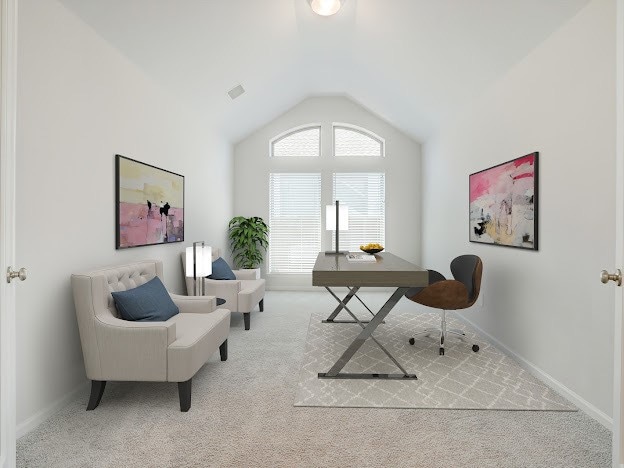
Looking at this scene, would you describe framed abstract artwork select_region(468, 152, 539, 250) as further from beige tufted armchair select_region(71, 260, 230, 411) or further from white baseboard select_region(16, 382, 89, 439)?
white baseboard select_region(16, 382, 89, 439)

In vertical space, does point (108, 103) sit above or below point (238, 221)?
above

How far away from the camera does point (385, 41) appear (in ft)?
13.0

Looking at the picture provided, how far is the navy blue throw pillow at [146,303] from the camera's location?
2.45 m

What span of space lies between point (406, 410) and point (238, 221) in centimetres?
467

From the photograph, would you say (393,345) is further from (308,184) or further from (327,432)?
(308,184)

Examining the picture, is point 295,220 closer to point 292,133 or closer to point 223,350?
point 292,133

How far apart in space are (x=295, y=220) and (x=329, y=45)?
3.06 m

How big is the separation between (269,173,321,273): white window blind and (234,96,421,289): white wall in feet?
0.45

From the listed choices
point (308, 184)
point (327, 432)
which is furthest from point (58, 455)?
point (308, 184)

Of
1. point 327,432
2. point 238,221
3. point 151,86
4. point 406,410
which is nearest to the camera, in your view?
point 327,432

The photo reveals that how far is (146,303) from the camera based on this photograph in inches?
102

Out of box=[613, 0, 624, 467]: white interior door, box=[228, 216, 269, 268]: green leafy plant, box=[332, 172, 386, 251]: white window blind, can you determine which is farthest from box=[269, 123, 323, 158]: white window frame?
box=[613, 0, 624, 467]: white interior door

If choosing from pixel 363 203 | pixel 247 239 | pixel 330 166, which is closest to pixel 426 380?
pixel 247 239

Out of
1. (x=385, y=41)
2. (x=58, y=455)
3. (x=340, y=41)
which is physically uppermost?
(x=340, y=41)
